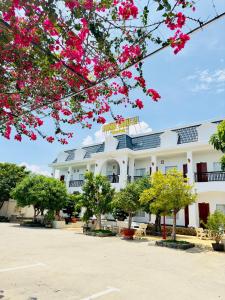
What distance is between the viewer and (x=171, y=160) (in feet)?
80.6

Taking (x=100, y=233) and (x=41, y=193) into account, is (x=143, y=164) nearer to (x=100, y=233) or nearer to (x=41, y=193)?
(x=100, y=233)

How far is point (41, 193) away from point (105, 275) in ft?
50.8

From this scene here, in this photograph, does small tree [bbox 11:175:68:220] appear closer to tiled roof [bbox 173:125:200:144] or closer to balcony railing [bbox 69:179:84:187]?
balcony railing [bbox 69:179:84:187]

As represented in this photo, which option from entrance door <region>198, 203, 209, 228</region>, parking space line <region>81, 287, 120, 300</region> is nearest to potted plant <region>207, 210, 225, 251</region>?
entrance door <region>198, 203, 209, 228</region>

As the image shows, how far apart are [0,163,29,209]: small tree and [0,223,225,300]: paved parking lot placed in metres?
17.9

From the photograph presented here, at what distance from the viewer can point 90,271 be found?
7.79 m

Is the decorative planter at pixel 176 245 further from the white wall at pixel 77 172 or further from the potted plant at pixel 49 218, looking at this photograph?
the white wall at pixel 77 172

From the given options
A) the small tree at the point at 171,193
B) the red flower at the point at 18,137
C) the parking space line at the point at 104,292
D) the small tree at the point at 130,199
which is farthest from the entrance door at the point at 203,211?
the red flower at the point at 18,137

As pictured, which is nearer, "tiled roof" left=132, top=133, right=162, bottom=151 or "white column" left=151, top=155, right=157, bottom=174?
"white column" left=151, top=155, right=157, bottom=174

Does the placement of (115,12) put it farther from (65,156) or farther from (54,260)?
(65,156)

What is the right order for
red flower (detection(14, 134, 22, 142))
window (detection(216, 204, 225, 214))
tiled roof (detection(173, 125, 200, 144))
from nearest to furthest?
red flower (detection(14, 134, 22, 142)) < window (detection(216, 204, 225, 214)) < tiled roof (detection(173, 125, 200, 144))

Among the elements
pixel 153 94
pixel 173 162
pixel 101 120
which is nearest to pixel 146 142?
pixel 173 162

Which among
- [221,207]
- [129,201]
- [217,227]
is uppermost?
[221,207]

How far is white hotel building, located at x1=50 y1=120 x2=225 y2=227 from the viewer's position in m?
21.1
